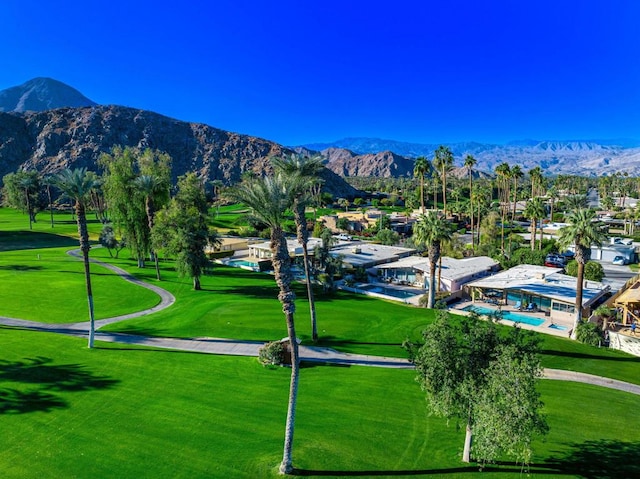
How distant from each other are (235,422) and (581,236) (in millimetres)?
34298

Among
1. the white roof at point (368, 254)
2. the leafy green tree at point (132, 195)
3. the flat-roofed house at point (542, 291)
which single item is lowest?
the flat-roofed house at point (542, 291)

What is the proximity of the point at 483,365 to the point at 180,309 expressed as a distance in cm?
3208

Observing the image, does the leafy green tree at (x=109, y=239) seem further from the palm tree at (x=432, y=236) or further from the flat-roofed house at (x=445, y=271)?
the palm tree at (x=432, y=236)

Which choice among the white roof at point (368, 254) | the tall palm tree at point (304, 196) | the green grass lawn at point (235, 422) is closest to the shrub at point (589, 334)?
the green grass lawn at point (235, 422)

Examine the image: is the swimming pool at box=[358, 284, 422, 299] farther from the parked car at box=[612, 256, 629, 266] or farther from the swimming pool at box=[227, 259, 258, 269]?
the parked car at box=[612, 256, 629, 266]

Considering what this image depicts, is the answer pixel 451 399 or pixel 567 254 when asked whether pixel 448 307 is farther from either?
pixel 567 254

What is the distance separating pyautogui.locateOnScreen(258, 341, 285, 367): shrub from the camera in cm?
2848

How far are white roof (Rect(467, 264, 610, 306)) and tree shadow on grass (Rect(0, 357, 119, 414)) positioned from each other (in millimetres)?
39547

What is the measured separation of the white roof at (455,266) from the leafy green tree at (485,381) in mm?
36792

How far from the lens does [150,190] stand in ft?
176

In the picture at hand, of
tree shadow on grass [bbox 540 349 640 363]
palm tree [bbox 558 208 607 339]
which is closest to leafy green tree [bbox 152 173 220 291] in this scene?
tree shadow on grass [bbox 540 349 640 363]

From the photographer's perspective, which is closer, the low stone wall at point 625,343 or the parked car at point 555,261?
the low stone wall at point 625,343

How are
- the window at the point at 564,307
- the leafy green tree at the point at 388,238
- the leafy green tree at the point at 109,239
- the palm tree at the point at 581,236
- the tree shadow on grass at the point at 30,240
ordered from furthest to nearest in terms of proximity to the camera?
the leafy green tree at the point at 388,238 < the tree shadow on grass at the point at 30,240 < the leafy green tree at the point at 109,239 < the window at the point at 564,307 < the palm tree at the point at 581,236

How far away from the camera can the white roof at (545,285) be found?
43.8 m
